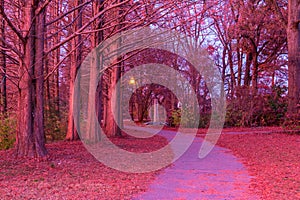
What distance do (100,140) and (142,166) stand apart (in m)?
5.10

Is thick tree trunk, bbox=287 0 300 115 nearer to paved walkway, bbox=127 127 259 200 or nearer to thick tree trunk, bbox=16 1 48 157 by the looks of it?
paved walkway, bbox=127 127 259 200

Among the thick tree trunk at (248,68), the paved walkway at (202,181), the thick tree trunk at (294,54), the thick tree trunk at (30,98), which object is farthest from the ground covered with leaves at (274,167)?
the thick tree trunk at (248,68)

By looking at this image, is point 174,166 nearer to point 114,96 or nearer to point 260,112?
point 114,96

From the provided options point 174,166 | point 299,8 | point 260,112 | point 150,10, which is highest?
point 299,8

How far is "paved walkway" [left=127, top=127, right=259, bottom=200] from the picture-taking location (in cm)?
551

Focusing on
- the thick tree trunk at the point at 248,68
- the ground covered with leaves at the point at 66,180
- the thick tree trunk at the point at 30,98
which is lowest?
the ground covered with leaves at the point at 66,180

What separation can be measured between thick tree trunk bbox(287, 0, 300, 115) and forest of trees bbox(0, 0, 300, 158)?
0.04 meters

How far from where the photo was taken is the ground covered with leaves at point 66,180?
5250 mm

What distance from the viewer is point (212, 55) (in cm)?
3033

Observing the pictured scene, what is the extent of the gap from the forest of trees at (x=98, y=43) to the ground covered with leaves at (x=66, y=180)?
830mm

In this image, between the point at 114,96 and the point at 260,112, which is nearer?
the point at 114,96

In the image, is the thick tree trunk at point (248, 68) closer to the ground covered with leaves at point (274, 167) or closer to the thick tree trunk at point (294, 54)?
the thick tree trunk at point (294, 54)

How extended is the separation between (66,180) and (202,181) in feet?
8.76

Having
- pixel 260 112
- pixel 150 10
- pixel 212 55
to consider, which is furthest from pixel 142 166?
pixel 212 55
